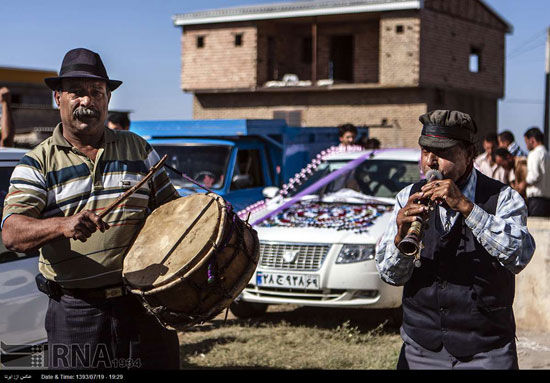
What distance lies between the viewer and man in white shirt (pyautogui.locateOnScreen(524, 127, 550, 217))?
10.7 m

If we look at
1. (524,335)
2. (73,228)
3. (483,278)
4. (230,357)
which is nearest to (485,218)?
(483,278)

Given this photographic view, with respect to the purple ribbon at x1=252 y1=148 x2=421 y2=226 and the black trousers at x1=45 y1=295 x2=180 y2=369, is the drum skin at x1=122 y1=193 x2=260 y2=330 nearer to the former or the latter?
the black trousers at x1=45 y1=295 x2=180 y2=369

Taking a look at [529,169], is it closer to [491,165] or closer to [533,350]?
[491,165]

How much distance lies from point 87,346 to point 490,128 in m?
33.5

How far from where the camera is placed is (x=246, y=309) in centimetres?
796

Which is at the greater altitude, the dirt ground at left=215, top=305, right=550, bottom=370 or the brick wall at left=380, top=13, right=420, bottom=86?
the brick wall at left=380, top=13, right=420, bottom=86

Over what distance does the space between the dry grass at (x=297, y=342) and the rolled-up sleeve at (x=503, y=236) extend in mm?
3196

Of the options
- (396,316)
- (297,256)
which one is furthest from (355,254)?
(396,316)

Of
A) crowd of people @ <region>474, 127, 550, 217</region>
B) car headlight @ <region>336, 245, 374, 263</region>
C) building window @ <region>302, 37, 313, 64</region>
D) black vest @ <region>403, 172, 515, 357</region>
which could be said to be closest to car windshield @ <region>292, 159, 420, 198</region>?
car headlight @ <region>336, 245, 374, 263</region>

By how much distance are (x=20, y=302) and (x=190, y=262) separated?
2.06 metres

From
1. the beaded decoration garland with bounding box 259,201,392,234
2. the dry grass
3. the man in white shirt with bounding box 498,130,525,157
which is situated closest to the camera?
the dry grass

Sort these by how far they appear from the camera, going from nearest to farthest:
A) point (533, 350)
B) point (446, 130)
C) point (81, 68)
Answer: point (446, 130), point (81, 68), point (533, 350)

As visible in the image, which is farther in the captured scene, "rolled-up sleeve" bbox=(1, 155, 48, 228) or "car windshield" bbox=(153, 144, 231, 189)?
"car windshield" bbox=(153, 144, 231, 189)

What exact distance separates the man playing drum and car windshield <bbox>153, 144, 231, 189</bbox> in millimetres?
5748
